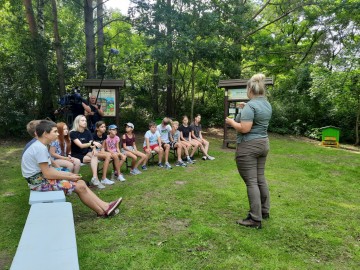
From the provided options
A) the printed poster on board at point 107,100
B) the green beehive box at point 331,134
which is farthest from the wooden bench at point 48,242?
the green beehive box at point 331,134

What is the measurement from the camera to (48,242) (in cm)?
191

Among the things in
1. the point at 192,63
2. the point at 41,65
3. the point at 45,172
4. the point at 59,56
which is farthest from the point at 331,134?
the point at 41,65

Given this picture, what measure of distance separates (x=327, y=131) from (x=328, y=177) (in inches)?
191

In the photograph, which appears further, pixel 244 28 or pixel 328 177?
pixel 244 28

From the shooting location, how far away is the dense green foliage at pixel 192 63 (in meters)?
8.74

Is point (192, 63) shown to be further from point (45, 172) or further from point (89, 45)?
point (45, 172)

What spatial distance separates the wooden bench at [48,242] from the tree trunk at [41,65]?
23.6 ft

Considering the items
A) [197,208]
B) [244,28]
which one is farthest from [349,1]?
[197,208]

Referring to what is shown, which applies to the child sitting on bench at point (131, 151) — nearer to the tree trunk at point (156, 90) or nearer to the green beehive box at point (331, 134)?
the tree trunk at point (156, 90)

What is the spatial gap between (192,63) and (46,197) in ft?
26.6

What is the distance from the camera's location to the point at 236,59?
33.1ft

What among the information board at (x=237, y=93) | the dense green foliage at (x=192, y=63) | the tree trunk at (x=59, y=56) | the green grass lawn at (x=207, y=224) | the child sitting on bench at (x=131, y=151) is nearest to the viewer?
the green grass lawn at (x=207, y=224)

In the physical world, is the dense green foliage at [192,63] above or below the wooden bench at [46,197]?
above

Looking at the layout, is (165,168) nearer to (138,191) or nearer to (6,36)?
(138,191)
